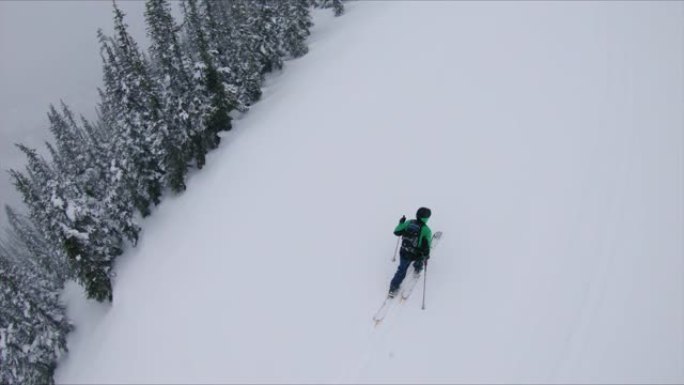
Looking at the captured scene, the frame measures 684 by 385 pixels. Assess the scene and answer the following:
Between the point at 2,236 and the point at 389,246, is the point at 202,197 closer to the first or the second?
the point at 389,246

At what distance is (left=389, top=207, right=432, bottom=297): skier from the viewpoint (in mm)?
10383

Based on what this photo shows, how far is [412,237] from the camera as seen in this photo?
10.4m

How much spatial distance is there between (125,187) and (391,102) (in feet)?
56.2

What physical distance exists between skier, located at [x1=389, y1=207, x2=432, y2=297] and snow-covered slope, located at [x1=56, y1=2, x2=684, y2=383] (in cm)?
78

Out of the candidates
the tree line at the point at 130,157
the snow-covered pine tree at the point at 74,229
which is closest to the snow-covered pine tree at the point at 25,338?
the tree line at the point at 130,157

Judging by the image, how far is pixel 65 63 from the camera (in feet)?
325

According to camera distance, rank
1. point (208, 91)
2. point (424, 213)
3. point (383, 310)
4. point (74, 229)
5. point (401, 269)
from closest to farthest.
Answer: point (424, 213), point (401, 269), point (383, 310), point (74, 229), point (208, 91)

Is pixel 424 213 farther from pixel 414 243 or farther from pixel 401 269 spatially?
pixel 401 269

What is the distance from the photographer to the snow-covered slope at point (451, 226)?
980 centimetres

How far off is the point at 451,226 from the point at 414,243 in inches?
113

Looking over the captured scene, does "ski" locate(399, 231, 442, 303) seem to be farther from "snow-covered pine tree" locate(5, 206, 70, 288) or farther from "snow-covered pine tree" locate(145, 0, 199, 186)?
"snow-covered pine tree" locate(5, 206, 70, 288)

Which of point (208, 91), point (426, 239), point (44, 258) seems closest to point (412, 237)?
point (426, 239)

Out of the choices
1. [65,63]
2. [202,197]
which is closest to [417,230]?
[202,197]

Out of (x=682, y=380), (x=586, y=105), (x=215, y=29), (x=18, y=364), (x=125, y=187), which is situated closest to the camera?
(x=682, y=380)
